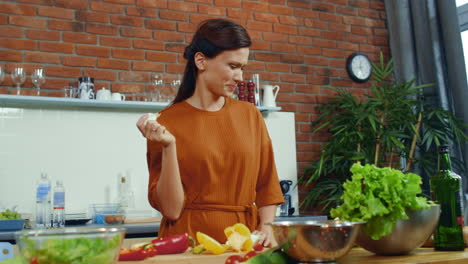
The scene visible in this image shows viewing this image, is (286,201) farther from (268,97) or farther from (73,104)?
(73,104)

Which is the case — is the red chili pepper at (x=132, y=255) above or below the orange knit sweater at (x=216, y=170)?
below

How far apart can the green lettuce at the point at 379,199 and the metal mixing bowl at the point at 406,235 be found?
22mm

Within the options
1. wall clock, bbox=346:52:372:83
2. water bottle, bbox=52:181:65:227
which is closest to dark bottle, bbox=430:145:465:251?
water bottle, bbox=52:181:65:227

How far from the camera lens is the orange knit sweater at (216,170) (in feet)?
5.63

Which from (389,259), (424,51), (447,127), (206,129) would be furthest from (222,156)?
(424,51)

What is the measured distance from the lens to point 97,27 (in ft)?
12.1

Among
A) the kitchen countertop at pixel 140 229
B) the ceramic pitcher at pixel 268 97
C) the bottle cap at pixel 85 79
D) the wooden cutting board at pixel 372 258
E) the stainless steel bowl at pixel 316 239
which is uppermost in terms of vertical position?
the bottle cap at pixel 85 79

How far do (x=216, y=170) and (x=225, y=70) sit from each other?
345 millimetres

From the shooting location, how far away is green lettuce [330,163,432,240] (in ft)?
3.60

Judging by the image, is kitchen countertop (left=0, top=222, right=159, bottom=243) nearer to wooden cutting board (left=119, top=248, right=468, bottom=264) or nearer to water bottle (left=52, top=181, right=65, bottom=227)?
water bottle (left=52, top=181, right=65, bottom=227)

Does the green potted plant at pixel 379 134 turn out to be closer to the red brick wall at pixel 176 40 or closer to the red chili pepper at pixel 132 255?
the red brick wall at pixel 176 40

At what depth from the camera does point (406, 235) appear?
3.74ft

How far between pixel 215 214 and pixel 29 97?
6.42 feet

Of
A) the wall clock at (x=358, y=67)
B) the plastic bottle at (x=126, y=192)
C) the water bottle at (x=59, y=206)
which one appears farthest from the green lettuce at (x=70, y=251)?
the wall clock at (x=358, y=67)
